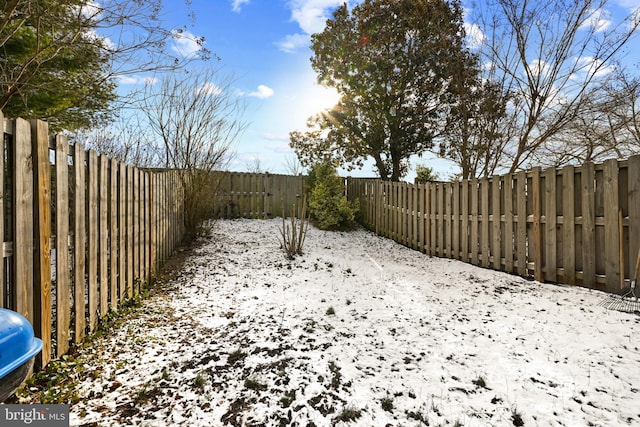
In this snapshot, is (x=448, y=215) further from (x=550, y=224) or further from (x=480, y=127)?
(x=480, y=127)

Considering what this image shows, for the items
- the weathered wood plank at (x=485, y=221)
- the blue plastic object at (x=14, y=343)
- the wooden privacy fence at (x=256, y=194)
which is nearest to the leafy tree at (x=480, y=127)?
the weathered wood plank at (x=485, y=221)

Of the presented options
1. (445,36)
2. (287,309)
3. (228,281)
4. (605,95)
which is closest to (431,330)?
(287,309)

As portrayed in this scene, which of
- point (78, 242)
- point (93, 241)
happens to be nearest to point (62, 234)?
point (78, 242)

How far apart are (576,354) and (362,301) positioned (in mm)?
1998

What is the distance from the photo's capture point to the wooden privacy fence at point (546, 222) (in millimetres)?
3678

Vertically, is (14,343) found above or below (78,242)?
below

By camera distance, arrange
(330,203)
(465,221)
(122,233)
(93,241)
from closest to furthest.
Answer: (93,241), (122,233), (465,221), (330,203)

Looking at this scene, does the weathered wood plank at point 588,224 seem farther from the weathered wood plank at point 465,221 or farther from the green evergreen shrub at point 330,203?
the green evergreen shrub at point 330,203

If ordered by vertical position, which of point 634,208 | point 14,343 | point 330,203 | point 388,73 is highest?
point 388,73

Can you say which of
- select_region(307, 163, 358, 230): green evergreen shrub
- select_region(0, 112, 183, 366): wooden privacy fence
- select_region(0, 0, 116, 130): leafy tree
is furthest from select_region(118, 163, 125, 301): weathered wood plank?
select_region(307, 163, 358, 230): green evergreen shrub

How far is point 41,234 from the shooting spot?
2.04 metres

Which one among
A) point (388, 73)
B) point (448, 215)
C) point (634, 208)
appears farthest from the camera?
point (388, 73)

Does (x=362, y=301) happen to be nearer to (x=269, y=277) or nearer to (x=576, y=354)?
(x=269, y=277)

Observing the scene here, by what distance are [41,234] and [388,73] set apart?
438 inches
